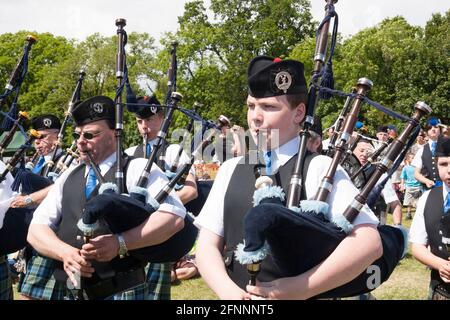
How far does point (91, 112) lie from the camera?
3156 millimetres

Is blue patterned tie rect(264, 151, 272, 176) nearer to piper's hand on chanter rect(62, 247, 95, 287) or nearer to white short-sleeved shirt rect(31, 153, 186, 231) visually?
white short-sleeved shirt rect(31, 153, 186, 231)

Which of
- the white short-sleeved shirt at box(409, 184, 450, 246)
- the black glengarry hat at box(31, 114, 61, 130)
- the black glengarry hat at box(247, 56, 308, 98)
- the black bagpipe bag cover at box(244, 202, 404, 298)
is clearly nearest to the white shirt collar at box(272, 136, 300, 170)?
the black glengarry hat at box(247, 56, 308, 98)

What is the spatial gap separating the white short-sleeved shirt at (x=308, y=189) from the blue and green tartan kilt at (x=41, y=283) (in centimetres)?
177

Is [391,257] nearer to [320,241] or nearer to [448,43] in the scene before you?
[320,241]

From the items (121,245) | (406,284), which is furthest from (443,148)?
(406,284)

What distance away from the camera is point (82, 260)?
109 inches

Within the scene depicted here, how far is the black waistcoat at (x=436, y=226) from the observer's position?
3205mm

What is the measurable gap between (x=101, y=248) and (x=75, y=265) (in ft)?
0.62

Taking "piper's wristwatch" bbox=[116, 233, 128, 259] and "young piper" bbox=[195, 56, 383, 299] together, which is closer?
"young piper" bbox=[195, 56, 383, 299]

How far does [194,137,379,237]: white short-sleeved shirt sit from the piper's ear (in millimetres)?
74

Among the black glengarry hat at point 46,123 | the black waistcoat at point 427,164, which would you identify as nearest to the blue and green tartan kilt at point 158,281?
the black glengarry hat at point 46,123

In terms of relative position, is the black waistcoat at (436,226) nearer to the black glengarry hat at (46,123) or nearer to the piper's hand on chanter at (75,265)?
the piper's hand on chanter at (75,265)

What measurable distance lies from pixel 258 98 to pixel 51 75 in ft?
109

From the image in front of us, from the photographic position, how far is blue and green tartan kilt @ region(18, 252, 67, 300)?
3656mm
